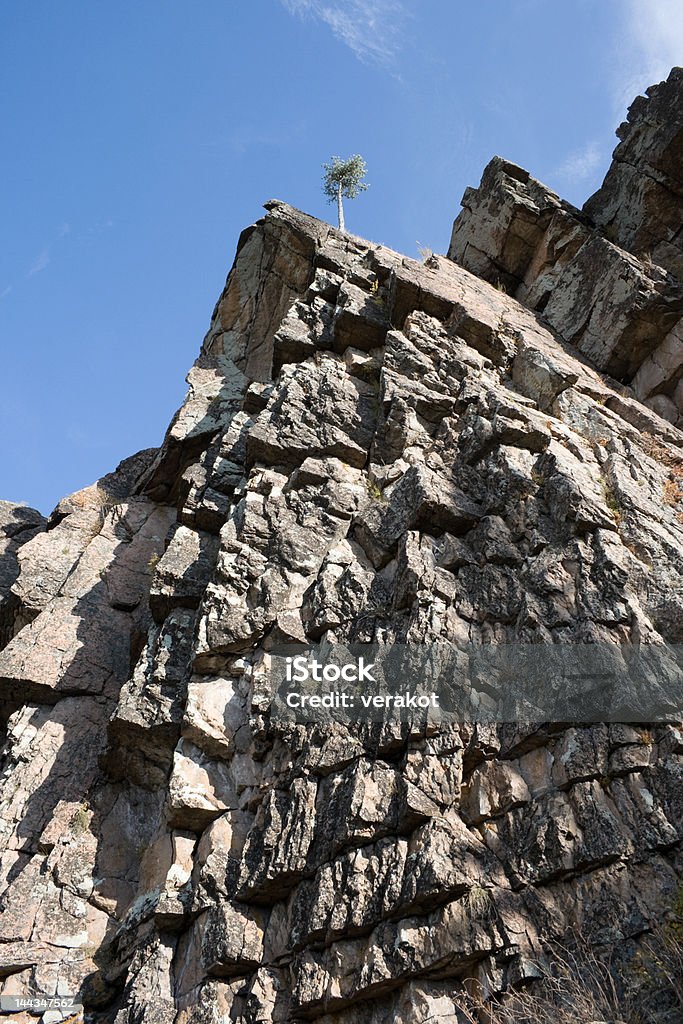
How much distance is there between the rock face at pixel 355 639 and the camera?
6.70m

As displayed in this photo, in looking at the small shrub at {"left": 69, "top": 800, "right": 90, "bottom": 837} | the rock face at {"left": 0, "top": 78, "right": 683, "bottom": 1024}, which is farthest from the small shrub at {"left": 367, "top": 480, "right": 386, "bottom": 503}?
the small shrub at {"left": 69, "top": 800, "right": 90, "bottom": 837}

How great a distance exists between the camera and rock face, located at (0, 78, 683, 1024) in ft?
22.0

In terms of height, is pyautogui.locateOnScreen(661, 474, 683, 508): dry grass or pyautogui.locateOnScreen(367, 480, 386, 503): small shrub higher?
pyautogui.locateOnScreen(367, 480, 386, 503): small shrub

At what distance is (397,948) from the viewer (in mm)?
6531

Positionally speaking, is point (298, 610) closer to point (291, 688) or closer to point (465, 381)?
point (291, 688)

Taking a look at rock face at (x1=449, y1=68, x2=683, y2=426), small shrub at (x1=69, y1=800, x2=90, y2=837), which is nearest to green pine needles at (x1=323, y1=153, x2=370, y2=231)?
rock face at (x1=449, y1=68, x2=683, y2=426)

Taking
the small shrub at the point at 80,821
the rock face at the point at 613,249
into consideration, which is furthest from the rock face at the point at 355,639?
the rock face at the point at 613,249

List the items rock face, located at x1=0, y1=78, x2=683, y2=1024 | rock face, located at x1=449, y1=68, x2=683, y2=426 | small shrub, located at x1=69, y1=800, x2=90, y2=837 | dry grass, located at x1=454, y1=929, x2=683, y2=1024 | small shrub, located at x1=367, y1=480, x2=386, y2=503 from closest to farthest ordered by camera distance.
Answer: dry grass, located at x1=454, y1=929, x2=683, y2=1024
rock face, located at x1=0, y1=78, x2=683, y2=1024
small shrub, located at x1=69, y1=800, x2=90, y2=837
small shrub, located at x1=367, y1=480, x2=386, y2=503
rock face, located at x1=449, y1=68, x2=683, y2=426

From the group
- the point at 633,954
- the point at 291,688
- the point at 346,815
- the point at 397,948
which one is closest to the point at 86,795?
the point at 291,688

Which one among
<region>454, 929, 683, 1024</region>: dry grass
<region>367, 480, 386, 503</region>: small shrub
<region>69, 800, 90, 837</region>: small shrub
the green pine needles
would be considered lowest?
<region>454, 929, 683, 1024</region>: dry grass

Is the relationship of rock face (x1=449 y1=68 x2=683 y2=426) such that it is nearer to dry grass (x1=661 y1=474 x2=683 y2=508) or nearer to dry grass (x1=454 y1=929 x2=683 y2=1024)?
dry grass (x1=661 y1=474 x2=683 y2=508)

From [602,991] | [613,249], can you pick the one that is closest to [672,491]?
Result: [602,991]

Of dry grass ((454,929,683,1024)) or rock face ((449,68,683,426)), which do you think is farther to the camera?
rock face ((449,68,683,426))

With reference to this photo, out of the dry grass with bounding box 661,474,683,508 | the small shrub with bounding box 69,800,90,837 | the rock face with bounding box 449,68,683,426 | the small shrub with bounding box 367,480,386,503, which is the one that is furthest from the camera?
the rock face with bounding box 449,68,683,426
